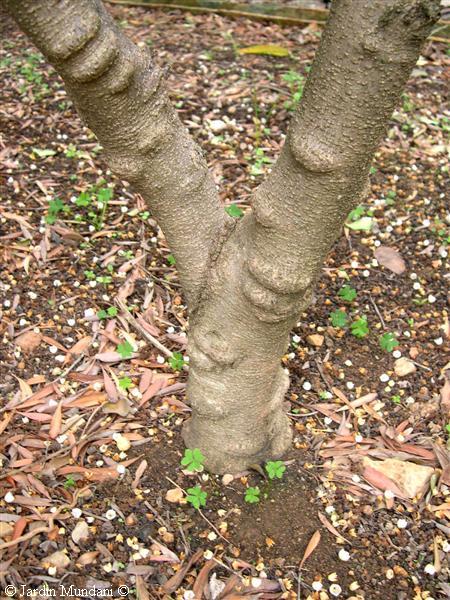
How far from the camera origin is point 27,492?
1985 mm

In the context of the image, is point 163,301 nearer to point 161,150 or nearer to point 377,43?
point 161,150

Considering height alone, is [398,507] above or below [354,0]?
below

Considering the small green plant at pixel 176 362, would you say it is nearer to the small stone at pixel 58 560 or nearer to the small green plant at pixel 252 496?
the small green plant at pixel 252 496

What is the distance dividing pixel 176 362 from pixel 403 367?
0.92 meters

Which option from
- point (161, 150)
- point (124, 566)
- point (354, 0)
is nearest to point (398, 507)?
point (124, 566)

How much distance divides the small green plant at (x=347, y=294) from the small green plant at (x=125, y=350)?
3.11 feet

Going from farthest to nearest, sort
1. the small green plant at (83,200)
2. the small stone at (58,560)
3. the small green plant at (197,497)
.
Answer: the small green plant at (83,200), the small green plant at (197,497), the small stone at (58,560)

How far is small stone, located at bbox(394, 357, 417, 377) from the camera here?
2.41 metres

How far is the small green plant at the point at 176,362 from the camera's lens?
2.33 m

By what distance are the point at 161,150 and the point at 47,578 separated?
130 cm

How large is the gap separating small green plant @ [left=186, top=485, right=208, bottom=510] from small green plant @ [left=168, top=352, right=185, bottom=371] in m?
0.52

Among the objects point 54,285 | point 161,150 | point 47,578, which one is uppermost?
point 161,150

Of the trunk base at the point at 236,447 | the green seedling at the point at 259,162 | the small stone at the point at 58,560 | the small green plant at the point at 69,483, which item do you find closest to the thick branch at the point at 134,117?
the trunk base at the point at 236,447

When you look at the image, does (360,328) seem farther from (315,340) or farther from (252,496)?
(252,496)
